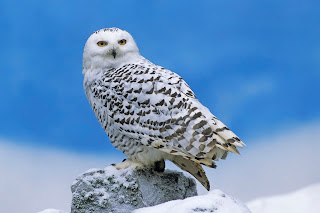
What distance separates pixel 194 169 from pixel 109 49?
166 centimetres

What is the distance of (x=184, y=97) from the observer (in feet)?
22.7

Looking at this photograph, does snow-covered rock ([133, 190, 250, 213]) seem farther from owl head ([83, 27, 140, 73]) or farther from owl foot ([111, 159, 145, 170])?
owl head ([83, 27, 140, 73])

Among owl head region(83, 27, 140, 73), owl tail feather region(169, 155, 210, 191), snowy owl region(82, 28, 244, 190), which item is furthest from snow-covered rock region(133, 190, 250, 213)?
owl head region(83, 27, 140, 73)

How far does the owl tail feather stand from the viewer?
6965mm

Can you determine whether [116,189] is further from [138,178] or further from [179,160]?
[179,160]

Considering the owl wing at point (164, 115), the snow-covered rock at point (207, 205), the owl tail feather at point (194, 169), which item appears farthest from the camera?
the owl tail feather at point (194, 169)

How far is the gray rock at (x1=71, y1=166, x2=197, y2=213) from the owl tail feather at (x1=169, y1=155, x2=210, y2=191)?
355 millimetres

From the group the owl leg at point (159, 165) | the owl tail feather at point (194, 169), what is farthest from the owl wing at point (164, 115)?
the owl leg at point (159, 165)

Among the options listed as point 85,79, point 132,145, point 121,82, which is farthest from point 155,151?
point 85,79

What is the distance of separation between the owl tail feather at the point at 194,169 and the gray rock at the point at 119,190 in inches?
14.0

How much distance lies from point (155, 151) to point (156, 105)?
0.50m

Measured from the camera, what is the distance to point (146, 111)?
22.6 ft

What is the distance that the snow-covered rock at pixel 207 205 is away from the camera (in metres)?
5.90

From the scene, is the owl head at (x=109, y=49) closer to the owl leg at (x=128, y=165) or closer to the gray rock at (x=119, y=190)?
the owl leg at (x=128, y=165)
